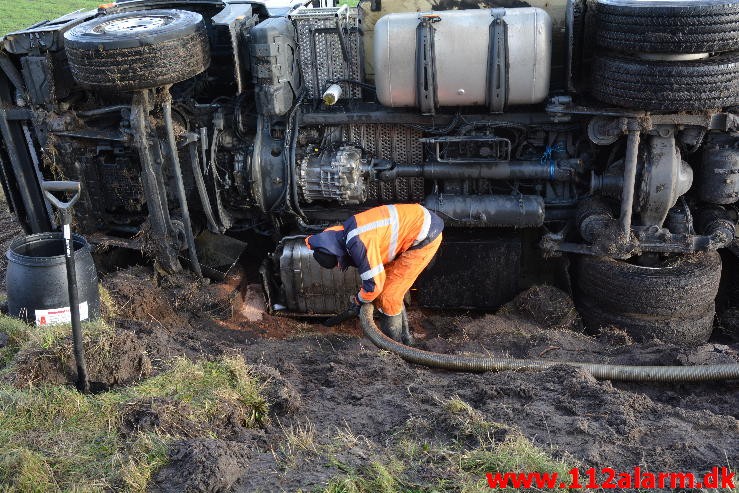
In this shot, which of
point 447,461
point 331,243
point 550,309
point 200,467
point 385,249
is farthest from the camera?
point 550,309

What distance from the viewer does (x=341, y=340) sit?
5941 mm

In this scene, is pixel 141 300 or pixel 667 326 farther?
pixel 141 300

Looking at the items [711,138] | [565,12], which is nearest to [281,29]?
[565,12]

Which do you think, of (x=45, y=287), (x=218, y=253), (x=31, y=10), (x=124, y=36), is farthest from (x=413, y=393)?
(x=31, y=10)

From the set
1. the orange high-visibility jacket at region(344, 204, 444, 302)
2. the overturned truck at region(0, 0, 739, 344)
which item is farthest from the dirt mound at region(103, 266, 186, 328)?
the orange high-visibility jacket at region(344, 204, 444, 302)

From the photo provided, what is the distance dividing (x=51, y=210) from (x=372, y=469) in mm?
4968

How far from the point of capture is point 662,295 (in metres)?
5.93

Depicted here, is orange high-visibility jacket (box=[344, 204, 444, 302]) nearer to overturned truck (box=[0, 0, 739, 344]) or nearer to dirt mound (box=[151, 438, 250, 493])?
overturned truck (box=[0, 0, 739, 344])

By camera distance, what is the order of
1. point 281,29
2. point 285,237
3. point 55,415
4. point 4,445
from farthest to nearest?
point 285,237
point 281,29
point 55,415
point 4,445

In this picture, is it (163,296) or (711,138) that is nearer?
(711,138)

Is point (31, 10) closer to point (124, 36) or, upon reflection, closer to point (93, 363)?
point (124, 36)

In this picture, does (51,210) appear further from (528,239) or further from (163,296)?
(528,239)

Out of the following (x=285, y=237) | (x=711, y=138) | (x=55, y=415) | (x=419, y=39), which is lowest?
(x=285, y=237)

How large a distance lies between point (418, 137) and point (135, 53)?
2554 millimetres
